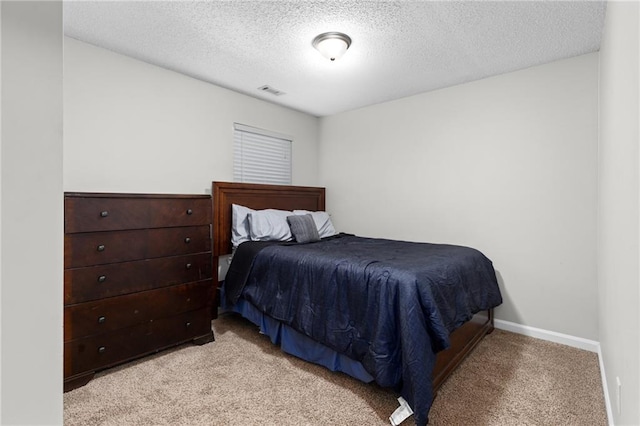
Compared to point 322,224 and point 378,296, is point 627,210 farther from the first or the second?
point 322,224

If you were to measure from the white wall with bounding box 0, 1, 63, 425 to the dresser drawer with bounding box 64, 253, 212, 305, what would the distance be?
1.52 metres

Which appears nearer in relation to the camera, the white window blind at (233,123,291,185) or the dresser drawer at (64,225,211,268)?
the dresser drawer at (64,225,211,268)

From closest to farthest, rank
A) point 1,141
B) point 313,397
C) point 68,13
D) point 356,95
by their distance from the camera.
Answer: point 1,141, point 313,397, point 68,13, point 356,95

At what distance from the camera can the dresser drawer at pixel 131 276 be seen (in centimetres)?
209

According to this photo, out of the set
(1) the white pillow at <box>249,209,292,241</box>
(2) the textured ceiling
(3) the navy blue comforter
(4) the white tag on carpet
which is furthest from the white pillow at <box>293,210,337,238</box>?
(4) the white tag on carpet

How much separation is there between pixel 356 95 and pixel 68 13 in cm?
258

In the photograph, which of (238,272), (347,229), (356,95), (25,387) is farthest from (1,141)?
(347,229)

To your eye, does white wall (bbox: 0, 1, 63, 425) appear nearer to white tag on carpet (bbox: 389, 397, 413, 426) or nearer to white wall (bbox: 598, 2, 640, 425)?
white tag on carpet (bbox: 389, 397, 413, 426)

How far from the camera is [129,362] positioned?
238cm

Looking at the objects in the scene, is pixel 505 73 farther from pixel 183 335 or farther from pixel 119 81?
pixel 183 335

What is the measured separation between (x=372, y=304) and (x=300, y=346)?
0.80 meters

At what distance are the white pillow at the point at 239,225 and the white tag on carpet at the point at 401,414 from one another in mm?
2057

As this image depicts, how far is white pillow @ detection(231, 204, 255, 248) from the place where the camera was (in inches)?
129

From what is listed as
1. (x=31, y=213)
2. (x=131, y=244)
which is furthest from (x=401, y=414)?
(x=131, y=244)
